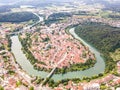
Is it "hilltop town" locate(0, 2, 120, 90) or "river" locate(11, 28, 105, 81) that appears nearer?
"hilltop town" locate(0, 2, 120, 90)

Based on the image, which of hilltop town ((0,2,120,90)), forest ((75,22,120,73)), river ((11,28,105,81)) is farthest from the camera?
forest ((75,22,120,73))

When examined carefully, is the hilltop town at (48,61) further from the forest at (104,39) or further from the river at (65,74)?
the forest at (104,39)

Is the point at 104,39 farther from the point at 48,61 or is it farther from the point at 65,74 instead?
the point at 65,74

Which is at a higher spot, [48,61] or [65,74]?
[48,61]

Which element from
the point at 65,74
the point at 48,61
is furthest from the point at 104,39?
the point at 65,74

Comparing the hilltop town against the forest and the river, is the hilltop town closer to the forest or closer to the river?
the river

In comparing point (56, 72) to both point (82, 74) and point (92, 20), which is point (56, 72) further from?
point (92, 20)

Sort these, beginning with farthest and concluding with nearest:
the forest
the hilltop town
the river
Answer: the forest < the river < the hilltop town

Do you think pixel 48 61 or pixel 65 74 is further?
pixel 48 61

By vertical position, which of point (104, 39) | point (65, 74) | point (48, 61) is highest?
point (104, 39)

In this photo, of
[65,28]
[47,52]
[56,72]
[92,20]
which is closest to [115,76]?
[56,72]

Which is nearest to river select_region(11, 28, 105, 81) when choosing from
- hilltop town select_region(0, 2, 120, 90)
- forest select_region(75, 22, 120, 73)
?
hilltop town select_region(0, 2, 120, 90)
